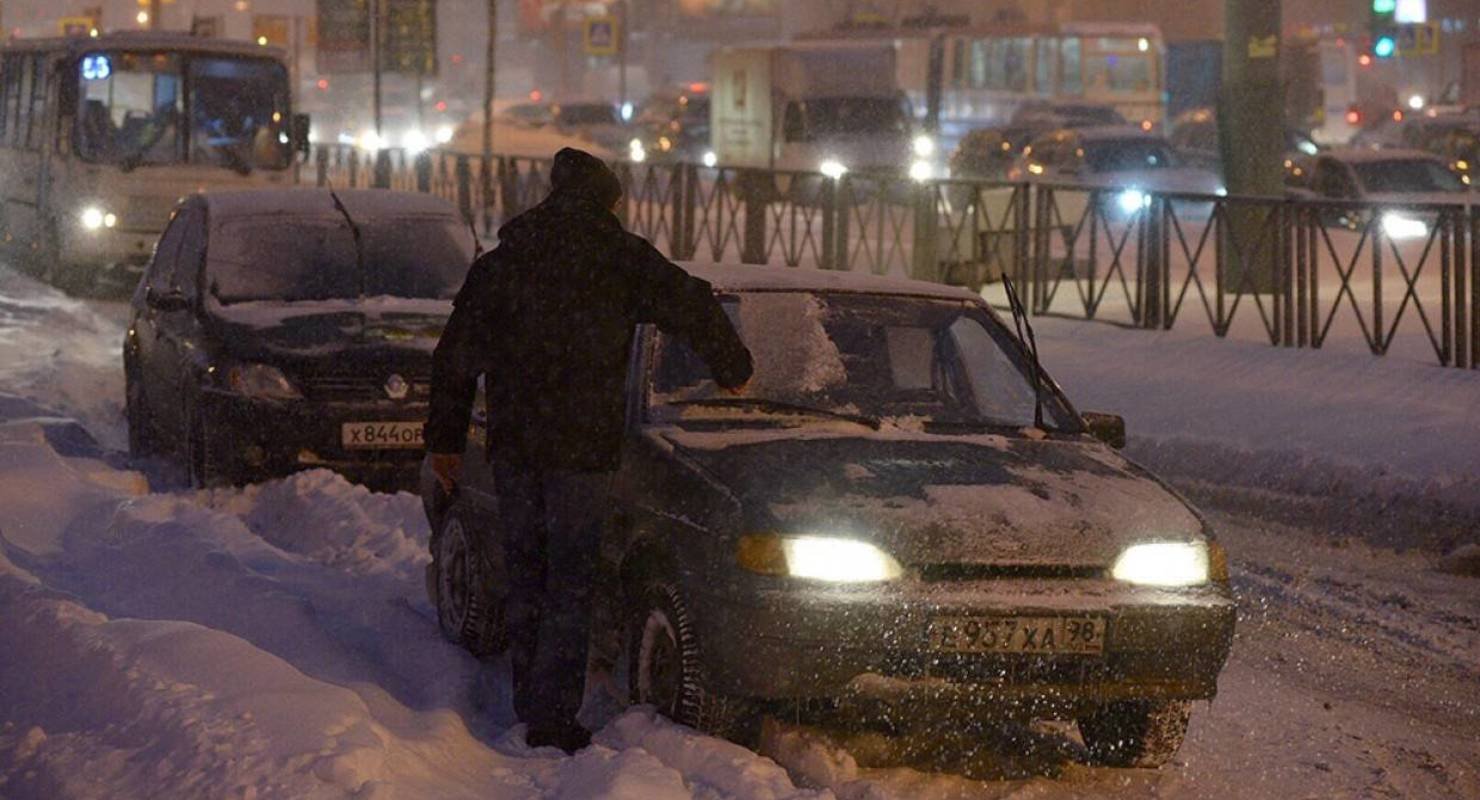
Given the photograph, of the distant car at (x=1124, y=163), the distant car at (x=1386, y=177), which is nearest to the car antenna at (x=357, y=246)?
the distant car at (x=1386, y=177)

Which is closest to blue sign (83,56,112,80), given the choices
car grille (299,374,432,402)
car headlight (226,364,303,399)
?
car headlight (226,364,303,399)

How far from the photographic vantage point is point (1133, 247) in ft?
59.7

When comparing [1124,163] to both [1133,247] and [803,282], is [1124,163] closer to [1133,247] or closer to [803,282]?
[1133,247]

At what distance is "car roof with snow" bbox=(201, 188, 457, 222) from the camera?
12086 millimetres

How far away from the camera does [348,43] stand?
1378 inches

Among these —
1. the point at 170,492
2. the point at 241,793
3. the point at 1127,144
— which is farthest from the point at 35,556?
the point at 1127,144

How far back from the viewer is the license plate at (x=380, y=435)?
10562 millimetres

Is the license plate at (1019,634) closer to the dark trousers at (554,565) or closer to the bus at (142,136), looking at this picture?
the dark trousers at (554,565)

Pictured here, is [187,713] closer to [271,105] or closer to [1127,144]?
[271,105]

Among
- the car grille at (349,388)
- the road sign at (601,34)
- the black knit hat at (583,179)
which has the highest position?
the road sign at (601,34)

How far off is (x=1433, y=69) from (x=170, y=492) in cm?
8850

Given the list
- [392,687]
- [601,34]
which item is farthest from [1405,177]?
[392,687]

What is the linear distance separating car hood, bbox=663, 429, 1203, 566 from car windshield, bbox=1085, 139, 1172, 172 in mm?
26784

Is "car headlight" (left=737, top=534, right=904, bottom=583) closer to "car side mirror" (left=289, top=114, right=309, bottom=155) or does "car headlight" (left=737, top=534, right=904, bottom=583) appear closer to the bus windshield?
"car side mirror" (left=289, top=114, right=309, bottom=155)
